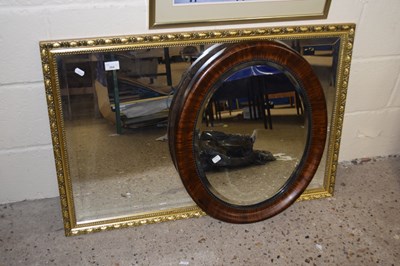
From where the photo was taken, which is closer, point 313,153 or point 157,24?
point 157,24

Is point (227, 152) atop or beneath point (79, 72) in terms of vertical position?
beneath

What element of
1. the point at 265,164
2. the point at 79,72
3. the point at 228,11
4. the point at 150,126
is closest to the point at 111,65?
the point at 79,72

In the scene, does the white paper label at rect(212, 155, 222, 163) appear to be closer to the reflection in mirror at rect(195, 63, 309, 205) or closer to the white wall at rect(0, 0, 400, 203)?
the reflection in mirror at rect(195, 63, 309, 205)

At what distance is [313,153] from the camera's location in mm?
974

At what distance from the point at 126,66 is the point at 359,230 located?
2.34 ft

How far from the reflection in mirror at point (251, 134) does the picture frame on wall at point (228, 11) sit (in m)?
0.13

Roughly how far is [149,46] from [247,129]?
0.31 m

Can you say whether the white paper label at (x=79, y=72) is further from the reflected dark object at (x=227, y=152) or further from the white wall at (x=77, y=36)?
the reflected dark object at (x=227, y=152)

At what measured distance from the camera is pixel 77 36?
848mm

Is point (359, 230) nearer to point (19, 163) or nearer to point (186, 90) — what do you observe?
point (186, 90)

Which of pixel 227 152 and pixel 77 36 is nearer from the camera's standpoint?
pixel 77 36

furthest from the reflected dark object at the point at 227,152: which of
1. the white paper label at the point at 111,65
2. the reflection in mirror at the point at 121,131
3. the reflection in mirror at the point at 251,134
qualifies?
the white paper label at the point at 111,65

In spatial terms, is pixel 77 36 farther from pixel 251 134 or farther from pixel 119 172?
pixel 251 134

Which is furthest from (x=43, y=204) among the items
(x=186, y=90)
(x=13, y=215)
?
(x=186, y=90)
